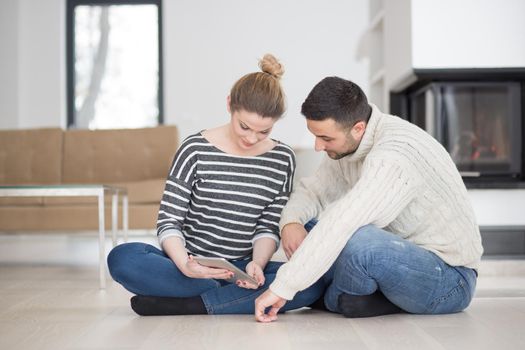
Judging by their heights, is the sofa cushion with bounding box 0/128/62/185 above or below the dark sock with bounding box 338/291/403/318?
above

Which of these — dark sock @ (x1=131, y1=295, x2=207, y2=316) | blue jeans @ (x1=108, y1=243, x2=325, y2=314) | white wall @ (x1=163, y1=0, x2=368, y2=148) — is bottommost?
dark sock @ (x1=131, y1=295, x2=207, y2=316)

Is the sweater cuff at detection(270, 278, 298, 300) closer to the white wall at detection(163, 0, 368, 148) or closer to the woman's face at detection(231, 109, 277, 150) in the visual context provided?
the woman's face at detection(231, 109, 277, 150)

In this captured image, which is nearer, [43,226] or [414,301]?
[414,301]

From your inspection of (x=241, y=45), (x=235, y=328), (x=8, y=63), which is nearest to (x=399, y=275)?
(x=235, y=328)

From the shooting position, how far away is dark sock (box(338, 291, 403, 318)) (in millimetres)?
2146

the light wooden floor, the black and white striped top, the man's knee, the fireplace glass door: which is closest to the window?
the fireplace glass door

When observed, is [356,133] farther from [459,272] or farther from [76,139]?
[76,139]

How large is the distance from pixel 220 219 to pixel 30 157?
3.35 metres

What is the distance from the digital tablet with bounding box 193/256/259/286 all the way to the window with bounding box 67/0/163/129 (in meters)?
5.51

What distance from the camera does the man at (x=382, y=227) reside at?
1913mm

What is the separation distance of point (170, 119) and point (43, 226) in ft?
9.47

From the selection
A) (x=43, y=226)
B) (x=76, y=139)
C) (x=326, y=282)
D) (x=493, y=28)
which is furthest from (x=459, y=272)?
(x=76, y=139)

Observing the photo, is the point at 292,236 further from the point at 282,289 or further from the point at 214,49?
the point at 214,49

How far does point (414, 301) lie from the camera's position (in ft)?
7.03
